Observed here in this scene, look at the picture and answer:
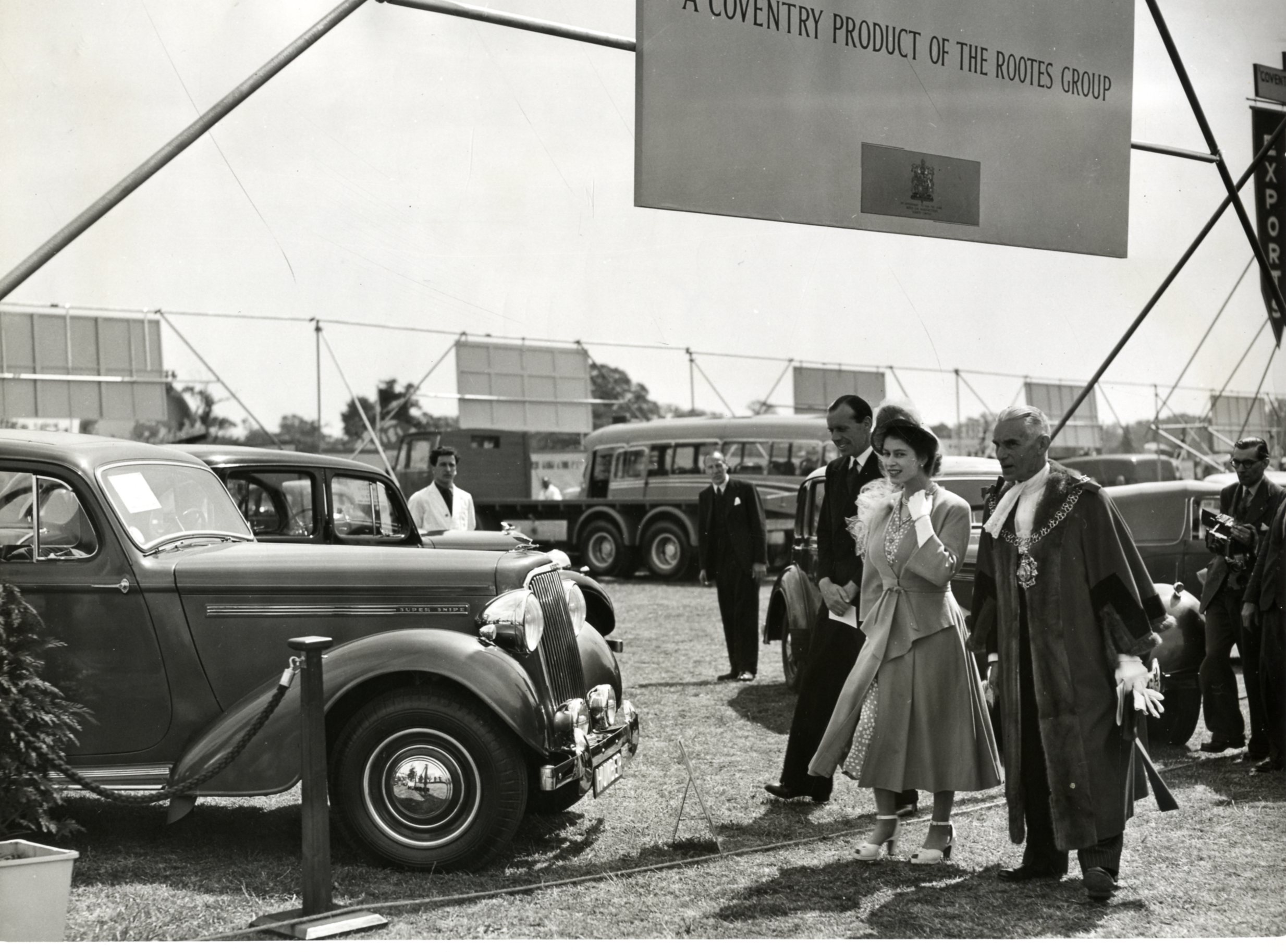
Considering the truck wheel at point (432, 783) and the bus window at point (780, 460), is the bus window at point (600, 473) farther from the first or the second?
the truck wheel at point (432, 783)

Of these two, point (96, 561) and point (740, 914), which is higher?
point (96, 561)

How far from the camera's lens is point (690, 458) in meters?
20.8

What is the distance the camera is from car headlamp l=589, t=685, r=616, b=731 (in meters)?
4.74

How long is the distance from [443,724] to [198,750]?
0.91 metres

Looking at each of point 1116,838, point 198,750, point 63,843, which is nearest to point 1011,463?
point 1116,838

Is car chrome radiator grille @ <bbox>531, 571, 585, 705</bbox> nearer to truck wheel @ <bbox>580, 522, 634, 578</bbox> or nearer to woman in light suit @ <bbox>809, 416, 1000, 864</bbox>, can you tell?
woman in light suit @ <bbox>809, 416, 1000, 864</bbox>

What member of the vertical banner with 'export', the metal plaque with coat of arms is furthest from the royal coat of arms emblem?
the vertical banner with 'export'

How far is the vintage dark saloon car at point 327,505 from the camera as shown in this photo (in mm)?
6836

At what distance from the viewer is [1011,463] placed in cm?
418

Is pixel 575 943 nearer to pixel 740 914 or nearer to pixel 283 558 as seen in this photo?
pixel 740 914

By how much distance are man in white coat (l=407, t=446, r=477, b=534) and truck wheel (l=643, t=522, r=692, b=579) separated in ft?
33.6

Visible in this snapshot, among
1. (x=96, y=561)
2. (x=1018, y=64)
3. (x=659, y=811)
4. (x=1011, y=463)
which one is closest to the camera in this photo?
(x=1011, y=463)

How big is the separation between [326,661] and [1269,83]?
5.50 meters

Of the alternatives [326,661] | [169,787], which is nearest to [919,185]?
[326,661]
